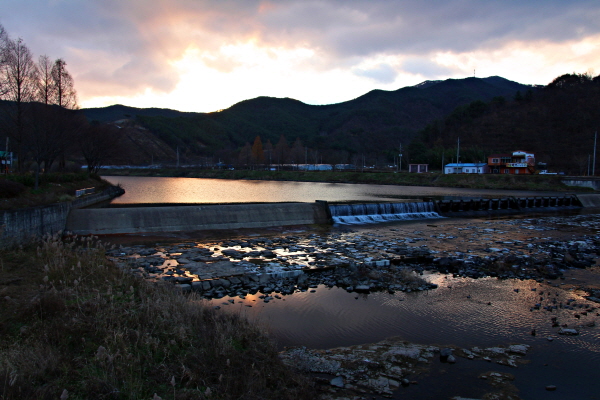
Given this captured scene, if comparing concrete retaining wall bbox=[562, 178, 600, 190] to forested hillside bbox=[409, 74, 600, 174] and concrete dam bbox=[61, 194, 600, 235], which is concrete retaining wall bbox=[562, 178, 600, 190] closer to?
forested hillside bbox=[409, 74, 600, 174]

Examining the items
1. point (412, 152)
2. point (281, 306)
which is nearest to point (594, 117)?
point (412, 152)

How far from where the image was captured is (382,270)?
1331cm

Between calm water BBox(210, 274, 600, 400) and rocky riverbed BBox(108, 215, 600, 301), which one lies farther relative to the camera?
rocky riverbed BBox(108, 215, 600, 301)

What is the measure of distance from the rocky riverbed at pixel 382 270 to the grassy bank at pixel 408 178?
3974 cm

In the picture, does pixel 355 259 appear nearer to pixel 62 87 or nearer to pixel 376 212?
pixel 376 212

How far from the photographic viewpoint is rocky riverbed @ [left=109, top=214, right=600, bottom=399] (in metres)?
6.87

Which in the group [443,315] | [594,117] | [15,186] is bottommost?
[443,315]

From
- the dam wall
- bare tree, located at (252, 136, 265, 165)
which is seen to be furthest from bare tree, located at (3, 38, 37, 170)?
bare tree, located at (252, 136, 265, 165)

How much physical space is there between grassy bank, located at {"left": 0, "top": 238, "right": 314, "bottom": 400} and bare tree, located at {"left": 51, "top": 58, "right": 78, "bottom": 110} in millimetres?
36849

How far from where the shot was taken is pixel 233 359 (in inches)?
231

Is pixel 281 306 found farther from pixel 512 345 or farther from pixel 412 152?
pixel 412 152

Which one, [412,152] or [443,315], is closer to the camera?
[443,315]

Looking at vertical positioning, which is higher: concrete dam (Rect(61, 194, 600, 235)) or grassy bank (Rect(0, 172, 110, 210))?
grassy bank (Rect(0, 172, 110, 210))

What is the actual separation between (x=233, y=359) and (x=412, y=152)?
10373cm
